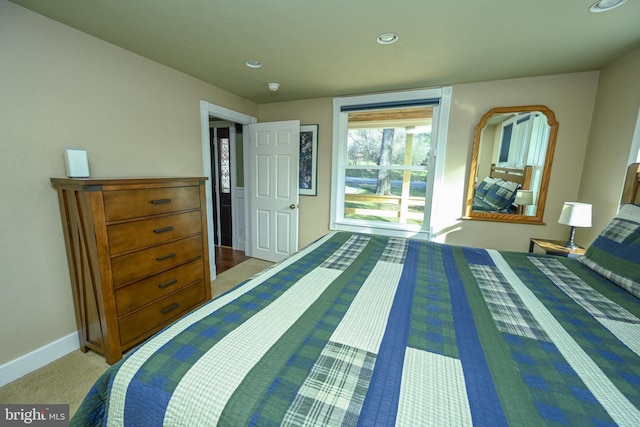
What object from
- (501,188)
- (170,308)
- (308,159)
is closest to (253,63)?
(308,159)

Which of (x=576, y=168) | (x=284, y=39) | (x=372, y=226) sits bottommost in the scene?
(x=372, y=226)

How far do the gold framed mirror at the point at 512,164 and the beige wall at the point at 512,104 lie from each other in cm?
7

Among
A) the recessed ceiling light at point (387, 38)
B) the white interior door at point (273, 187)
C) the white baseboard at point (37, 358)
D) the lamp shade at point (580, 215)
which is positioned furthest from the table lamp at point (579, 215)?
the white baseboard at point (37, 358)

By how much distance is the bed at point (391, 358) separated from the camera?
0.59 metres

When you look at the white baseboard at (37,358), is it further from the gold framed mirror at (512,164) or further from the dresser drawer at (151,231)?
the gold framed mirror at (512,164)

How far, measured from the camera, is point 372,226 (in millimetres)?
3299

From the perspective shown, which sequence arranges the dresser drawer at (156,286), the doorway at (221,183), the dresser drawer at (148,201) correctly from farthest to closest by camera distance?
the doorway at (221,183)
the dresser drawer at (156,286)
the dresser drawer at (148,201)

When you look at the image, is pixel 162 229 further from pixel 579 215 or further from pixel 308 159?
pixel 579 215

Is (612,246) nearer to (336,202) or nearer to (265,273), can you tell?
(265,273)

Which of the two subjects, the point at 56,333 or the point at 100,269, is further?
the point at 56,333

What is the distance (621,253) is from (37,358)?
3599 mm

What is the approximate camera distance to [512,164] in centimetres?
268

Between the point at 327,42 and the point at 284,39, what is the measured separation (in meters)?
0.32

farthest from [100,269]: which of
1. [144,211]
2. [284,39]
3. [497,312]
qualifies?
[497,312]
